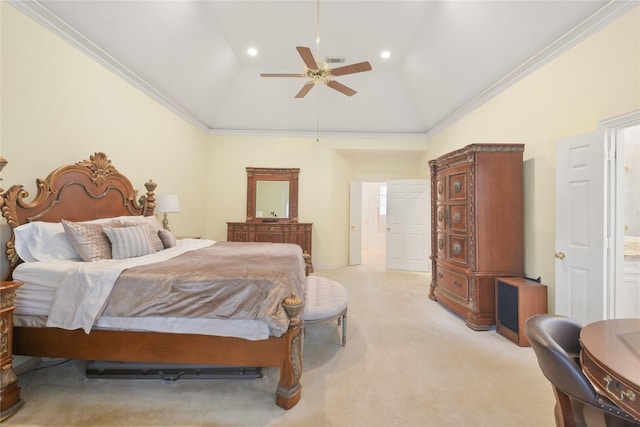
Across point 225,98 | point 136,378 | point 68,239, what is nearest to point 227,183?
point 225,98

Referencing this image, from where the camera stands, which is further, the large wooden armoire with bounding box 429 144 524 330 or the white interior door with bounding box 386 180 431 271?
the white interior door with bounding box 386 180 431 271

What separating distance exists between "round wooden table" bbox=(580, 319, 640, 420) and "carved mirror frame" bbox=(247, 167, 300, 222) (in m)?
5.06

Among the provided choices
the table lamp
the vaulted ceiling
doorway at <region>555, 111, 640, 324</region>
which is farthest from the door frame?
the table lamp

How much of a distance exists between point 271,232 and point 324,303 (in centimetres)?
320

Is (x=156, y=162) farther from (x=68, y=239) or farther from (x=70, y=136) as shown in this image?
(x=68, y=239)

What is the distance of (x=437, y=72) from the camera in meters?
4.18

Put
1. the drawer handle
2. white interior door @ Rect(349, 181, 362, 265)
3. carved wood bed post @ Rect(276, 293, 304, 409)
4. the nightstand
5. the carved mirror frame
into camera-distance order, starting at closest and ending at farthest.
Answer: the drawer handle, the nightstand, carved wood bed post @ Rect(276, 293, 304, 409), the carved mirror frame, white interior door @ Rect(349, 181, 362, 265)

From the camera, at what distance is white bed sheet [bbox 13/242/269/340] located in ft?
5.81

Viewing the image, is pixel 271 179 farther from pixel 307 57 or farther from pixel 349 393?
pixel 349 393

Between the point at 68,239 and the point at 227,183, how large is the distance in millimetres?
3726

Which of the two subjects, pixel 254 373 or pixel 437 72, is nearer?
pixel 254 373

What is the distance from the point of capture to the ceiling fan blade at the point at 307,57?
244 cm

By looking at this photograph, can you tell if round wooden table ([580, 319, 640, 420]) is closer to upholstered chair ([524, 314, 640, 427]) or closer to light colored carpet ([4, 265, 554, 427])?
upholstered chair ([524, 314, 640, 427])

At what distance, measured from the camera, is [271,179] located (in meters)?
5.91
